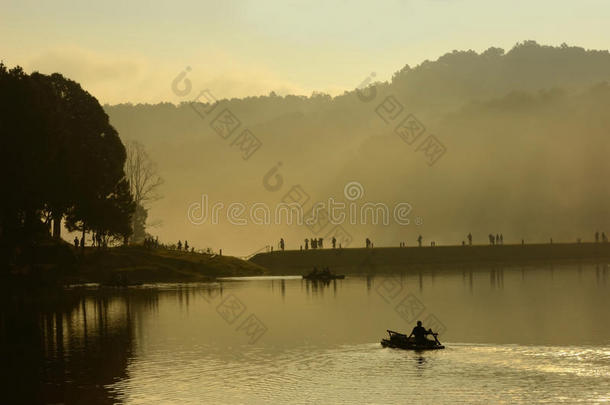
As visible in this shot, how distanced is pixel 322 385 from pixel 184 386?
23.4 ft

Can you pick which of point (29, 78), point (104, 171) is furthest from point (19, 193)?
point (104, 171)

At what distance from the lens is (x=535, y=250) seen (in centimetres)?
19162

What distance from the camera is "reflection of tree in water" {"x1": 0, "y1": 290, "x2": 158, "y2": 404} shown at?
46.1 m

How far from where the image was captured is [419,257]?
18400 cm

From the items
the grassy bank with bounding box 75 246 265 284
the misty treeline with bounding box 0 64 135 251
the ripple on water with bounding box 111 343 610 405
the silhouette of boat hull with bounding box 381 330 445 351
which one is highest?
the misty treeline with bounding box 0 64 135 251

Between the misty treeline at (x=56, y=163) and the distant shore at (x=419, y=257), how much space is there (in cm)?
4471

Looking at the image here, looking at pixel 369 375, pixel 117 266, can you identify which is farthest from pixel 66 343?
pixel 117 266

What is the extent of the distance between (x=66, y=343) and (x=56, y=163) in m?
51.9

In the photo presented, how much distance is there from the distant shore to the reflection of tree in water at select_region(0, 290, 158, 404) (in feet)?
241

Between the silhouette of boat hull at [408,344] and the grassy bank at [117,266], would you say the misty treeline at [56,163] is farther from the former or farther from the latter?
the silhouette of boat hull at [408,344]

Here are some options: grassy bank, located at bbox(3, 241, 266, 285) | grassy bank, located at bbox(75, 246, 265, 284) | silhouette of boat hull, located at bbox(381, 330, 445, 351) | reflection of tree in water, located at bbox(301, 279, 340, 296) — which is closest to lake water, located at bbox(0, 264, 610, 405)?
silhouette of boat hull, located at bbox(381, 330, 445, 351)

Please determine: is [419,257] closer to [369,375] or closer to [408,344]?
[408,344]

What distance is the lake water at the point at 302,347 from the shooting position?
43.7m

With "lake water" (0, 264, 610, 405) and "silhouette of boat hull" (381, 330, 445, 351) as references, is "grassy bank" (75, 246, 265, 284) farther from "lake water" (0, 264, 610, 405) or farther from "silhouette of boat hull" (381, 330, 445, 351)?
"silhouette of boat hull" (381, 330, 445, 351)
